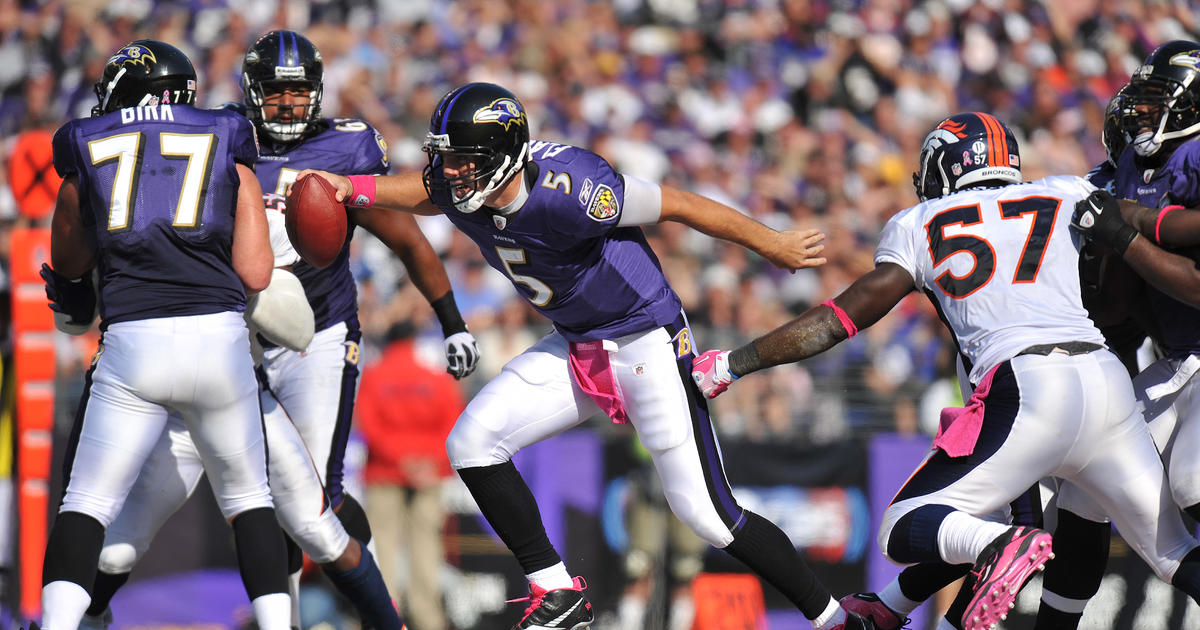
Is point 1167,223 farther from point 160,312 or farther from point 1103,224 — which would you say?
point 160,312

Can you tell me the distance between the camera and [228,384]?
14.1 ft

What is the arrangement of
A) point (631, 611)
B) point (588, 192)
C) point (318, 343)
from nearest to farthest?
1. point (588, 192)
2. point (318, 343)
3. point (631, 611)

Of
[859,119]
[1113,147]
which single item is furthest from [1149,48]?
[1113,147]

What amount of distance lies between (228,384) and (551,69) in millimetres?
8350

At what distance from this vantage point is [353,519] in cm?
549

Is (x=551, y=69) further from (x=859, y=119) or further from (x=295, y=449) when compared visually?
(x=295, y=449)

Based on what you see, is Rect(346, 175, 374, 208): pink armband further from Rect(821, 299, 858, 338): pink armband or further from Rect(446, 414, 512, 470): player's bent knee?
Rect(821, 299, 858, 338): pink armband

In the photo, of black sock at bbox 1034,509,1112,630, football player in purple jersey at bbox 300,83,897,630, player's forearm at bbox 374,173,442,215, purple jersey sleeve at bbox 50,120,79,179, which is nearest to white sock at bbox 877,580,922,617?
football player in purple jersey at bbox 300,83,897,630

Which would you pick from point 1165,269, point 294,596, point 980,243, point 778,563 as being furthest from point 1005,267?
point 294,596

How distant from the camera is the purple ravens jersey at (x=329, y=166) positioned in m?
5.34

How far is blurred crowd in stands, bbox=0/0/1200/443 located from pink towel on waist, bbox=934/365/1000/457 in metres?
4.83

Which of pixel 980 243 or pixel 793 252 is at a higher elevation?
pixel 980 243

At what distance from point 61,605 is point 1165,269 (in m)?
3.80

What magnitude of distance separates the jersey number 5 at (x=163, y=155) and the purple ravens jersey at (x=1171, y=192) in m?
3.33
